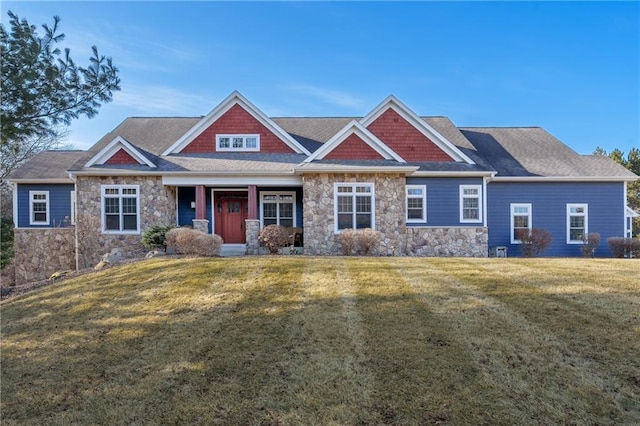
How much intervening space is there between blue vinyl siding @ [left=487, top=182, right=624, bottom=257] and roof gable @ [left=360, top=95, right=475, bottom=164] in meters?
2.75

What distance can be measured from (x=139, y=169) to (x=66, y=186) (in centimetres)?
504

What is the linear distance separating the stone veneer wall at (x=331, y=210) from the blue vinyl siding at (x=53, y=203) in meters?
11.3

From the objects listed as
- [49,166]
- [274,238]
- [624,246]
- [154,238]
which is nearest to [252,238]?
[274,238]

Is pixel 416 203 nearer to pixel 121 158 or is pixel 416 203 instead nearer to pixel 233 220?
pixel 233 220

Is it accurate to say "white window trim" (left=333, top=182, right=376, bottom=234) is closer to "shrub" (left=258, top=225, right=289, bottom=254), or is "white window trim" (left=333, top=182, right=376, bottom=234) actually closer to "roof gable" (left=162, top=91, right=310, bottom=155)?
"shrub" (left=258, top=225, right=289, bottom=254)

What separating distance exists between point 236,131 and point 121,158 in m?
4.78

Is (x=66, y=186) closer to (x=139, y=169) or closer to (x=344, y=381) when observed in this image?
(x=139, y=169)

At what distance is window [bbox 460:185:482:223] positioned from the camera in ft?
49.7

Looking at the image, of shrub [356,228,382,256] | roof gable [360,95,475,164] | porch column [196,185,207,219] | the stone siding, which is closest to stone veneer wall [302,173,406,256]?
shrub [356,228,382,256]

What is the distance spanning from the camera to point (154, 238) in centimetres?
1322

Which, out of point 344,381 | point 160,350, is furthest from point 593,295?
point 160,350

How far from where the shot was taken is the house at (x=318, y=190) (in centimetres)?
1418

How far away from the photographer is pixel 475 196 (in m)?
15.2

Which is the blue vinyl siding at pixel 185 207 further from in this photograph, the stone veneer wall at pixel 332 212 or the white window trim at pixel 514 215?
the white window trim at pixel 514 215
